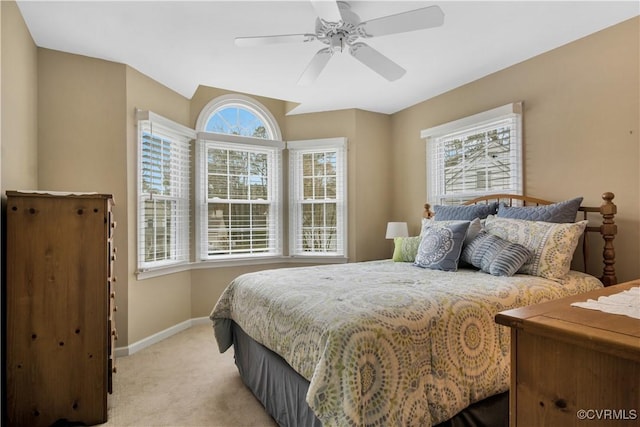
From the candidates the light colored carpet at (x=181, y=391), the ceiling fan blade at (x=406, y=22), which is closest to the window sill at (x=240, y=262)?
the light colored carpet at (x=181, y=391)

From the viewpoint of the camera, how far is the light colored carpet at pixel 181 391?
2084 millimetres

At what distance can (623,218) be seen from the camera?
2.46 meters

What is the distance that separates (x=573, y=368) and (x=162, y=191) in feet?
11.5

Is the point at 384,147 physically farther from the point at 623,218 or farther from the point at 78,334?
the point at 78,334

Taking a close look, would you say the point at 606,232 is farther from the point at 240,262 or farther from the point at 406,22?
the point at 240,262

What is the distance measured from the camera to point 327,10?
1846 millimetres

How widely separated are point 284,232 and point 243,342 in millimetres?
2001

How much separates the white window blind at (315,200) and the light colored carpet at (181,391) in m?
1.68

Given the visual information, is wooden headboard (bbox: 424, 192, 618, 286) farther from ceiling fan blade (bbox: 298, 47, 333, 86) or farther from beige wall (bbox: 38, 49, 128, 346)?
beige wall (bbox: 38, 49, 128, 346)

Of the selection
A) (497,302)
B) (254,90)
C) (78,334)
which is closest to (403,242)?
(497,302)

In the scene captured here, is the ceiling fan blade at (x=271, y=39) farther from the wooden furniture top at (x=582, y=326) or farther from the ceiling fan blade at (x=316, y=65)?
the wooden furniture top at (x=582, y=326)

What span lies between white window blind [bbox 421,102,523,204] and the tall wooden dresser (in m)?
3.19

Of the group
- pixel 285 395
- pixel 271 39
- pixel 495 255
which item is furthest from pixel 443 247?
pixel 271 39

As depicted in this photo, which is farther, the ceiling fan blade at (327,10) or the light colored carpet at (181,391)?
the light colored carpet at (181,391)
